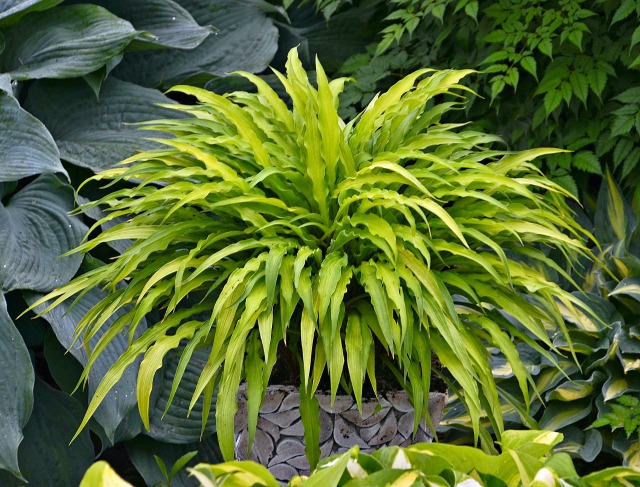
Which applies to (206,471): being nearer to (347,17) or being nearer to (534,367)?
(534,367)

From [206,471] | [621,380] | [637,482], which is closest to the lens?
[206,471]

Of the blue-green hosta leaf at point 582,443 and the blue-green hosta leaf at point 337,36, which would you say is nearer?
the blue-green hosta leaf at point 582,443

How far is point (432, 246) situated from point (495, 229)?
0.15 meters

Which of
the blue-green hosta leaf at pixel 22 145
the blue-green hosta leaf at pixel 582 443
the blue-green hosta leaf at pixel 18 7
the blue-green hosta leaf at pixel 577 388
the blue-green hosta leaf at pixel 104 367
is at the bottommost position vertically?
the blue-green hosta leaf at pixel 582 443

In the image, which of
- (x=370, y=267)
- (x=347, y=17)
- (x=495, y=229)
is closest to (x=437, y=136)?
(x=495, y=229)

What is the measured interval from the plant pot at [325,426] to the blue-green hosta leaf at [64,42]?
3.64 feet

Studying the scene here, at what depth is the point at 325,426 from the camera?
1.64 meters

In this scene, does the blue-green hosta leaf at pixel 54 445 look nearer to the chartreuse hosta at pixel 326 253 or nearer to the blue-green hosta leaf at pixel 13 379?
the blue-green hosta leaf at pixel 13 379

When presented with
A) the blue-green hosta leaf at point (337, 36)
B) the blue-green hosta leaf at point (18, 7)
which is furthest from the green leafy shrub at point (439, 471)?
the blue-green hosta leaf at point (337, 36)

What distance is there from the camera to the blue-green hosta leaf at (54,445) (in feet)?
7.02

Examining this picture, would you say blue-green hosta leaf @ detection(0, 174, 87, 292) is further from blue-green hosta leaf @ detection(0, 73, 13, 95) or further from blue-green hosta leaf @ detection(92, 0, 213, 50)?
blue-green hosta leaf @ detection(92, 0, 213, 50)

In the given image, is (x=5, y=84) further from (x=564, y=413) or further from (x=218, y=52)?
(x=564, y=413)

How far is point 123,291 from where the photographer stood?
1675 mm

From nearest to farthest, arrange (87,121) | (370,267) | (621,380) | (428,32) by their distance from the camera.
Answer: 1. (370,267)
2. (621,380)
3. (87,121)
4. (428,32)
